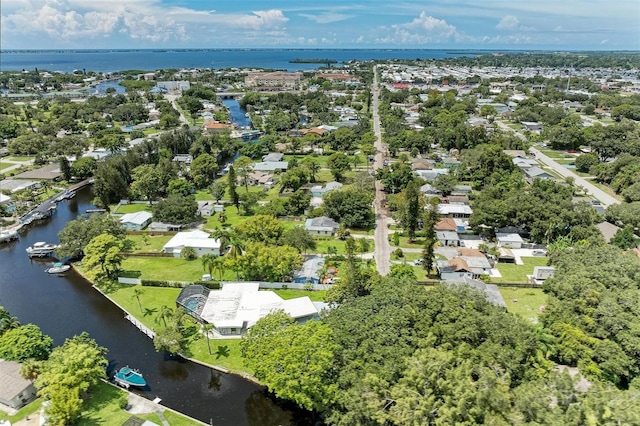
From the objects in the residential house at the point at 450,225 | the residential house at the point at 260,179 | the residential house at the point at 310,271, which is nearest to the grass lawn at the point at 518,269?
the residential house at the point at 450,225

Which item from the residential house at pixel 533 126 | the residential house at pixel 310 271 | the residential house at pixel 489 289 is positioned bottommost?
the residential house at pixel 310 271

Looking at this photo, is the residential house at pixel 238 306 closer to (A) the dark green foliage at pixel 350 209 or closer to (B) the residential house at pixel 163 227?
(B) the residential house at pixel 163 227

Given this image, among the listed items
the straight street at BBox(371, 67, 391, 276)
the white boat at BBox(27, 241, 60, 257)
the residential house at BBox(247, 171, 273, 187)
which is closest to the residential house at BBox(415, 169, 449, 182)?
the straight street at BBox(371, 67, 391, 276)

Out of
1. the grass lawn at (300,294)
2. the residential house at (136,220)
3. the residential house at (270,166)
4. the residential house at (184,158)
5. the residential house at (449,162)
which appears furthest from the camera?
the residential house at (184,158)

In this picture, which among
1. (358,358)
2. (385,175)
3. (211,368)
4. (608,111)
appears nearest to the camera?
(358,358)

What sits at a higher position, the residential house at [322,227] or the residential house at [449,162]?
the residential house at [449,162]

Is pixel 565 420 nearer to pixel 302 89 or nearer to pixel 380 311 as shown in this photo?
pixel 380 311

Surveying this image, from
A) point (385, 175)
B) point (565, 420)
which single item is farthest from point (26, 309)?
point (385, 175)
